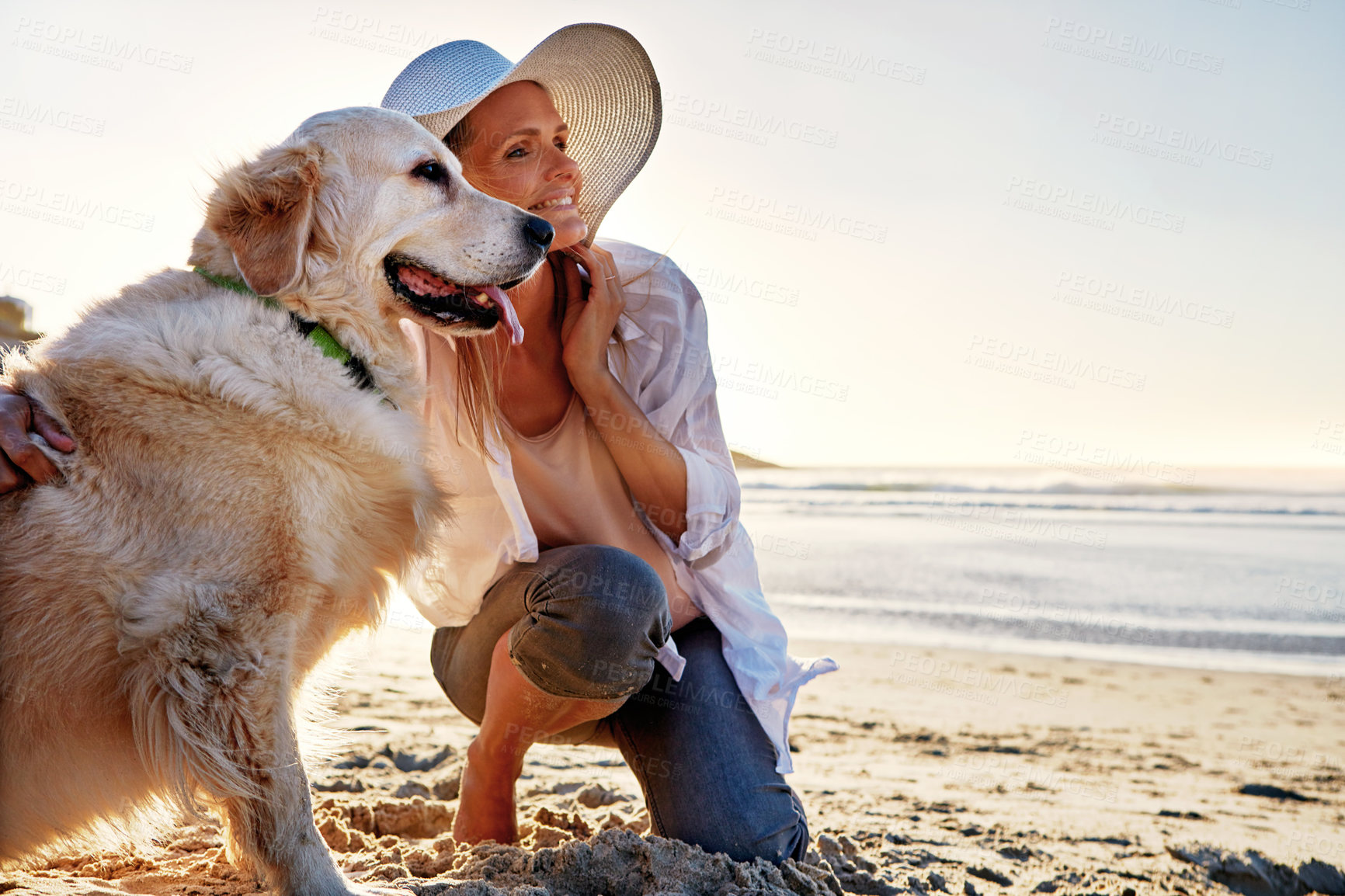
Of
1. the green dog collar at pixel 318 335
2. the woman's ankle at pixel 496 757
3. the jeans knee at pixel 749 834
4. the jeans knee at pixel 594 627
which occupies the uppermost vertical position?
the green dog collar at pixel 318 335

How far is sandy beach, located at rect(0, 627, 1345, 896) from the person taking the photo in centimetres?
213

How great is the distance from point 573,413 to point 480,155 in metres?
0.78

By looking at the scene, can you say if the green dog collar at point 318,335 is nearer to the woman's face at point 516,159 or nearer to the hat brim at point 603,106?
the woman's face at point 516,159

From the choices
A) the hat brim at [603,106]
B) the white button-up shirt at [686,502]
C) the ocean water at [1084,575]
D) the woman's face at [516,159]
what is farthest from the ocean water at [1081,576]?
the hat brim at [603,106]

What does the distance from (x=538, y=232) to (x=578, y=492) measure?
789 millimetres

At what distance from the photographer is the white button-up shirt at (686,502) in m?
2.41

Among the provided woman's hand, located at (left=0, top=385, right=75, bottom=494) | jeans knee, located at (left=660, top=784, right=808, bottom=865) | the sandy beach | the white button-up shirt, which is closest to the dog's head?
the white button-up shirt

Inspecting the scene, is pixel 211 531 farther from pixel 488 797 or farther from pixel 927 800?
pixel 927 800

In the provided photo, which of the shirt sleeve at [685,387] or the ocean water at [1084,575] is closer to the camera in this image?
the shirt sleeve at [685,387]

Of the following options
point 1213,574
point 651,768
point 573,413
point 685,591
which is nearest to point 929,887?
point 651,768

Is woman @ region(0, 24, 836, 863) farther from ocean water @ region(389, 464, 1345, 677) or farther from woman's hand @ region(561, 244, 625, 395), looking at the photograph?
ocean water @ region(389, 464, 1345, 677)

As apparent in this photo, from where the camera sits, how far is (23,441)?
1534 millimetres

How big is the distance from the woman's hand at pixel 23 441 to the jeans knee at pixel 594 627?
1.08 meters

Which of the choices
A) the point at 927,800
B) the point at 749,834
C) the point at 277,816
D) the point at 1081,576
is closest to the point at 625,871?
the point at 749,834
